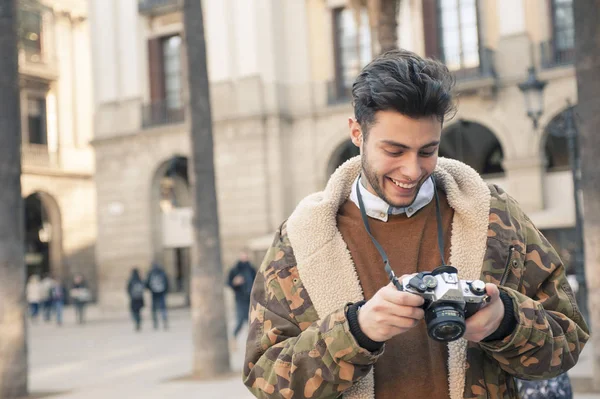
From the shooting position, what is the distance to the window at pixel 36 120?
121 ft

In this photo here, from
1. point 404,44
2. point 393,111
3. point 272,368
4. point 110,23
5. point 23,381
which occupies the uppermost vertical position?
point 110,23

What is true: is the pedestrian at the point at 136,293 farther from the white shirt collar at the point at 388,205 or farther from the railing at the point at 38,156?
the white shirt collar at the point at 388,205

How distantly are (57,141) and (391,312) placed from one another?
3773 centimetres

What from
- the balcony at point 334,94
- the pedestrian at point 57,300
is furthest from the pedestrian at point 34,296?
the balcony at point 334,94

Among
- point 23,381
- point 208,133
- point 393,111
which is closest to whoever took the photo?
point 393,111

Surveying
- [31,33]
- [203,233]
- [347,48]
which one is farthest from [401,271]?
[31,33]

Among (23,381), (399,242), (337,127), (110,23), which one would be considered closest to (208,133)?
(23,381)

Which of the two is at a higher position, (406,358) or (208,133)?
(208,133)

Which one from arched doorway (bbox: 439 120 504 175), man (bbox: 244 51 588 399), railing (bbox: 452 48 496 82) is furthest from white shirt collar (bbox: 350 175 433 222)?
arched doorway (bbox: 439 120 504 175)

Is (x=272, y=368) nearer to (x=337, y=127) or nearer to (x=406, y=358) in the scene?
(x=406, y=358)

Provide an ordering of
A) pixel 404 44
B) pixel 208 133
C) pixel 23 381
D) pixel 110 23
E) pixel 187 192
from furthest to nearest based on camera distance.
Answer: pixel 187 192
pixel 110 23
pixel 404 44
pixel 208 133
pixel 23 381

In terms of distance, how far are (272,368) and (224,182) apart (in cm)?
2295

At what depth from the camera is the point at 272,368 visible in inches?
83.8

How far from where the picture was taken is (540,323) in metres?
2.02
